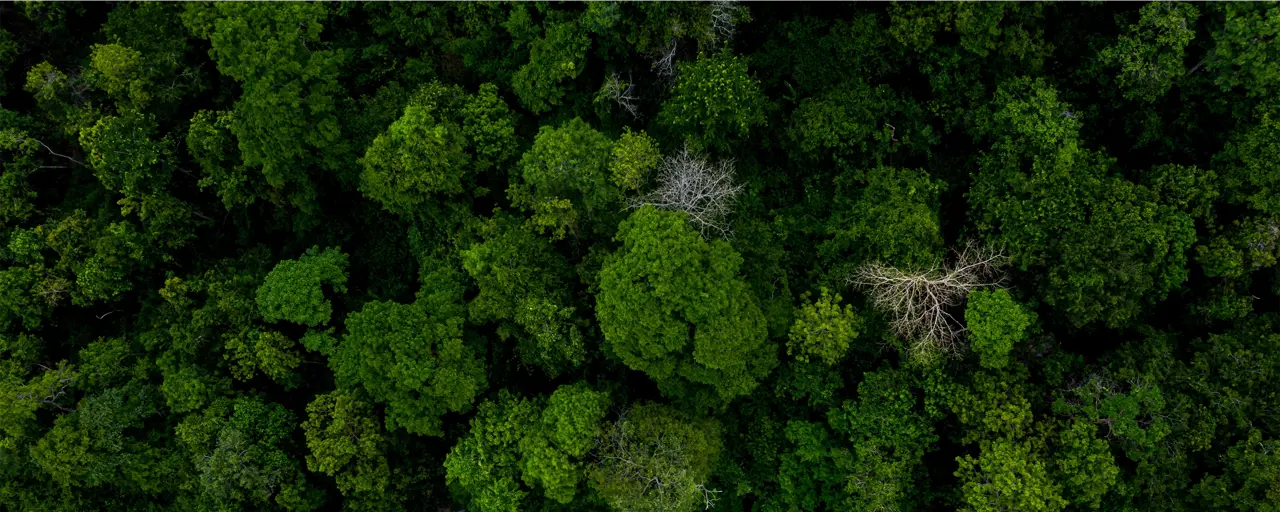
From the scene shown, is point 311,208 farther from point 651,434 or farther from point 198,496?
point 651,434

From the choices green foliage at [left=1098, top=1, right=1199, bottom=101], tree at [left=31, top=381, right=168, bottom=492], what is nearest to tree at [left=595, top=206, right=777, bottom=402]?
green foliage at [left=1098, top=1, right=1199, bottom=101]

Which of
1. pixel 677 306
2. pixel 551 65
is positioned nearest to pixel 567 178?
pixel 551 65

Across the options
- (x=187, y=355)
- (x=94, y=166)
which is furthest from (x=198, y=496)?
(x=94, y=166)

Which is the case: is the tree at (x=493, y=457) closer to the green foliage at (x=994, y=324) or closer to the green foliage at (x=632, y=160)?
the green foliage at (x=632, y=160)

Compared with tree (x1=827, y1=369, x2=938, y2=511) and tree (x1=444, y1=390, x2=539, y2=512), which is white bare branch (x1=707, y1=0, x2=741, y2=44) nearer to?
tree (x1=827, y1=369, x2=938, y2=511)

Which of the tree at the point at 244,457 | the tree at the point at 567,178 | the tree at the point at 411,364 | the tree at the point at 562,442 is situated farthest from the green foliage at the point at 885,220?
the tree at the point at 244,457
